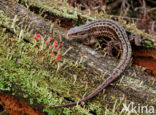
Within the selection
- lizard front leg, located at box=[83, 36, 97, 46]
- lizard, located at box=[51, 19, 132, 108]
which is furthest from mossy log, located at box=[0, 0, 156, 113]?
lizard front leg, located at box=[83, 36, 97, 46]

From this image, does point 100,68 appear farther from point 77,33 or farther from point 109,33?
point 109,33

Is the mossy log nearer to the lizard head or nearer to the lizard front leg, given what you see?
the lizard head

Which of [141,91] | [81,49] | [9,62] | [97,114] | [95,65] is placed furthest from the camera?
[81,49]

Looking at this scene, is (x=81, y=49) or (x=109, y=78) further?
(x=81, y=49)

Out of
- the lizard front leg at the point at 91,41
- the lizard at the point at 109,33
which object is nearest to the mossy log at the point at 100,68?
the lizard at the point at 109,33

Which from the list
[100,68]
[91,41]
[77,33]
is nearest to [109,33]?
[91,41]

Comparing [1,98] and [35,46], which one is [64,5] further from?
[1,98]

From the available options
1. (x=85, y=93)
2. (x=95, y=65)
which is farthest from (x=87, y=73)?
(x=85, y=93)
